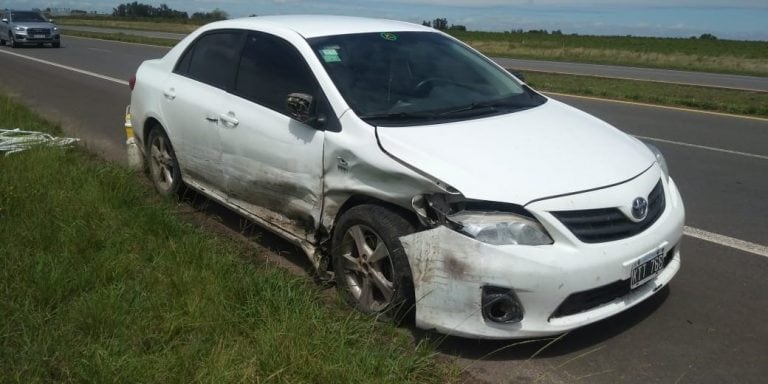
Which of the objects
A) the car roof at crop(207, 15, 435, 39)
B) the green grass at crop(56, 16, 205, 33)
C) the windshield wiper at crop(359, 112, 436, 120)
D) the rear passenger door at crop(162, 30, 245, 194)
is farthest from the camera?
the green grass at crop(56, 16, 205, 33)

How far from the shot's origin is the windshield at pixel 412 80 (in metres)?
4.27

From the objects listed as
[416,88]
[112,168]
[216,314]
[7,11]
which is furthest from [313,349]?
[7,11]

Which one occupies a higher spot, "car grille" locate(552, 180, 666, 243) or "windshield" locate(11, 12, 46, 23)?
"windshield" locate(11, 12, 46, 23)

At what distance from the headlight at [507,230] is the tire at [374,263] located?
381 millimetres

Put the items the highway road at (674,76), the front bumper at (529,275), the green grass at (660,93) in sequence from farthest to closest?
1. the highway road at (674,76)
2. the green grass at (660,93)
3. the front bumper at (529,275)

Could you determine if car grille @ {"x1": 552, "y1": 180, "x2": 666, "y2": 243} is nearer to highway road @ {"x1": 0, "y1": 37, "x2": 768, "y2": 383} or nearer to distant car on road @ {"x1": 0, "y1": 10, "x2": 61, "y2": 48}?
highway road @ {"x1": 0, "y1": 37, "x2": 768, "y2": 383}

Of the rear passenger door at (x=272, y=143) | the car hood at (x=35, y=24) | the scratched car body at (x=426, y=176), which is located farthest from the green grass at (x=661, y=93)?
the car hood at (x=35, y=24)

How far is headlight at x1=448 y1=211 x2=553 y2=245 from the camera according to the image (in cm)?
335

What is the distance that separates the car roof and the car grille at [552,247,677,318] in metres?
2.39

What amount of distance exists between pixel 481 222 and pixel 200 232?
243 cm

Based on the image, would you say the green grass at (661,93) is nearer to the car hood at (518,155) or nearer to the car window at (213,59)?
the car hood at (518,155)

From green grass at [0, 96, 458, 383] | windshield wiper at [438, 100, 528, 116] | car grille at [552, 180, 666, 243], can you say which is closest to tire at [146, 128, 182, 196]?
green grass at [0, 96, 458, 383]

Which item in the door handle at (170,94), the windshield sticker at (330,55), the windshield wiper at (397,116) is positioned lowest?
the door handle at (170,94)

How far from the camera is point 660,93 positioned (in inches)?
627
